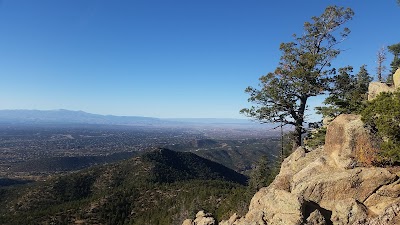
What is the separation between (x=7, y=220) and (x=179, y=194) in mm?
69520

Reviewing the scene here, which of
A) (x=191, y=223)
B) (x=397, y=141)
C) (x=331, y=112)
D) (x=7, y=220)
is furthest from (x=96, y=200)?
(x=397, y=141)

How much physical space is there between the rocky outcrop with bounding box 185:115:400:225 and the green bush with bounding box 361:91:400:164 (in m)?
1.00

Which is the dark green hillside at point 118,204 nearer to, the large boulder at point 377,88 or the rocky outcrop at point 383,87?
the large boulder at point 377,88

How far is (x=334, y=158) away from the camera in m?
23.9

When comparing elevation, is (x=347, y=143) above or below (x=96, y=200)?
above

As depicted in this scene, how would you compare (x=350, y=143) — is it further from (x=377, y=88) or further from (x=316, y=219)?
(x=377, y=88)

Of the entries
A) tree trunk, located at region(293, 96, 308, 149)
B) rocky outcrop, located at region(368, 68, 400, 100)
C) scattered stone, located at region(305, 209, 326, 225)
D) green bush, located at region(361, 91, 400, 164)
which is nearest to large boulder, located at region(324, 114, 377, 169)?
green bush, located at region(361, 91, 400, 164)

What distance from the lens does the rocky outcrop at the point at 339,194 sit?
1928cm

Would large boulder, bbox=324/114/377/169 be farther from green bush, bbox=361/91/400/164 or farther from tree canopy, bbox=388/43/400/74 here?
tree canopy, bbox=388/43/400/74

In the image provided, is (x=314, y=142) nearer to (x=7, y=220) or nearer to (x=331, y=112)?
(x=331, y=112)

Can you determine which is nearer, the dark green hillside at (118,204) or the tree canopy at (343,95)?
the tree canopy at (343,95)

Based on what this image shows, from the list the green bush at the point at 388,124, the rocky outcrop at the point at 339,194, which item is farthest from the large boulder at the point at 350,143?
the green bush at the point at 388,124

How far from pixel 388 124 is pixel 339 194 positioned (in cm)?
507

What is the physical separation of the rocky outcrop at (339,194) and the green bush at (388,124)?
100 centimetres
